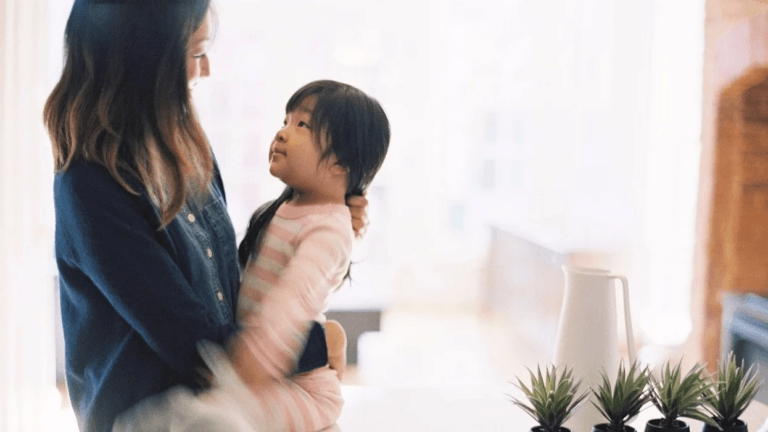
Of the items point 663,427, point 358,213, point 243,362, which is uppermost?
point 358,213

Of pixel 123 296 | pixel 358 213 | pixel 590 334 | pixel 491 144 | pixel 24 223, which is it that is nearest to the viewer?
pixel 123 296

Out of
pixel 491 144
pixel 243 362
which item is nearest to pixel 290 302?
pixel 243 362

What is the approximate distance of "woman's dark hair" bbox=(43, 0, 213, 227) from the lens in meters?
0.79

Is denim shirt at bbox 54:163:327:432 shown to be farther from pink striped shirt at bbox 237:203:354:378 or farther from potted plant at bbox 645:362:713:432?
potted plant at bbox 645:362:713:432

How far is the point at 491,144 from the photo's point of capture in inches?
239

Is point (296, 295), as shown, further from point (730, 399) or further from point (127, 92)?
point (730, 399)

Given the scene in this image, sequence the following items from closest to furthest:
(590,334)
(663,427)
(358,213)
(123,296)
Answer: (123,296) < (663,427) < (590,334) < (358,213)

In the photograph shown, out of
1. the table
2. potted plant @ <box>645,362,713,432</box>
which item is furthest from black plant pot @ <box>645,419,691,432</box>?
the table

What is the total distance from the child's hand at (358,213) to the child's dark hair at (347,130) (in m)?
0.02

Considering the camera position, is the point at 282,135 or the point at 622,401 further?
the point at 282,135

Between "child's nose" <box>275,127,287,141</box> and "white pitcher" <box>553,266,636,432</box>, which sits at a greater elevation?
"child's nose" <box>275,127,287,141</box>

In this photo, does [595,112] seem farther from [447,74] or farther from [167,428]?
[167,428]

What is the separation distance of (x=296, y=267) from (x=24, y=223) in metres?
1.96

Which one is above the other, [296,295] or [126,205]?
[126,205]
